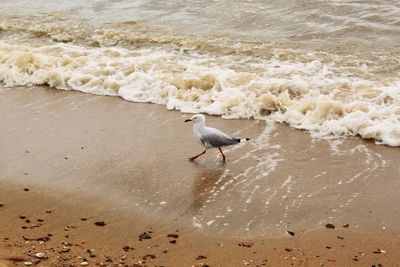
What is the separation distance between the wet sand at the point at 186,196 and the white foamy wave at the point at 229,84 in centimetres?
43

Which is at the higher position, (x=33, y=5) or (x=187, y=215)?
(x=33, y=5)

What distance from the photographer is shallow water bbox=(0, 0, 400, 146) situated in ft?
27.3

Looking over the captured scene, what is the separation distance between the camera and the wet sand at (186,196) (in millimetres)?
4852

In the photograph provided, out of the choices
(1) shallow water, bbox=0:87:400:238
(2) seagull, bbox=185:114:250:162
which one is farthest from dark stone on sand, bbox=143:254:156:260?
(2) seagull, bbox=185:114:250:162

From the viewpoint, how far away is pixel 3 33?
46.4 feet

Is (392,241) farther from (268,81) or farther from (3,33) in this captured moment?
(3,33)

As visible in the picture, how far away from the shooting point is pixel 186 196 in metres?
5.89

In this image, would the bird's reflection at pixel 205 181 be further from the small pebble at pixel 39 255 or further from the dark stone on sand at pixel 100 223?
the small pebble at pixel 39 255

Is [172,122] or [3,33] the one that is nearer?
[172,122]

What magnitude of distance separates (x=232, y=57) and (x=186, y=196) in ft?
18.3

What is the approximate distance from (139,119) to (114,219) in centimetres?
299

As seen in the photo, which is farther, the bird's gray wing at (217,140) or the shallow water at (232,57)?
the shallow water at (232,57)

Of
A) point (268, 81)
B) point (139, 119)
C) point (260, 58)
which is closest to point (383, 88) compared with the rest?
point (268, 81)

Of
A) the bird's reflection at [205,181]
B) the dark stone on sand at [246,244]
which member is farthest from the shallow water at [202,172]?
the dark stone on sand at [246,244]
